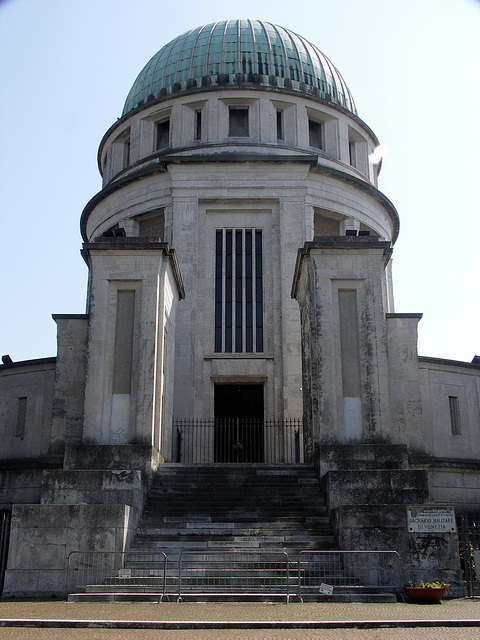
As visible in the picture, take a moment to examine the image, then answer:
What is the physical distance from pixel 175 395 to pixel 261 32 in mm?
19372

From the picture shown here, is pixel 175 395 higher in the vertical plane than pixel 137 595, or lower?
higher

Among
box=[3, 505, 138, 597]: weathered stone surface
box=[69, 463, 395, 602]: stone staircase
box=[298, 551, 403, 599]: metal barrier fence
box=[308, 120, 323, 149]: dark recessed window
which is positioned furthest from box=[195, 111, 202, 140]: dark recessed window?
box=[298, 551, 403, 599]: metal barrier fence

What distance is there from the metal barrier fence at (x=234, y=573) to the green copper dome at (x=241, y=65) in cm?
2432

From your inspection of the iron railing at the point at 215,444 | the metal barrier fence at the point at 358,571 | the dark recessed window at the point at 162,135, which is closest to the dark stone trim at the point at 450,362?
the iron railing at the point at 215,444

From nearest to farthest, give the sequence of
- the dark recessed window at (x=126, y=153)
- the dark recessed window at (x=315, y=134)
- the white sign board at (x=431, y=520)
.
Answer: the white sign board at (x=431, y=520), the dark recessed window at (x=315, y=134), the dark recessed window at (x=126, y=153)

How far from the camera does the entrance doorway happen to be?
1142 inches

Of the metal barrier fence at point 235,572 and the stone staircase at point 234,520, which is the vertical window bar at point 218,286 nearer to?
the stone staircase at point 234,520

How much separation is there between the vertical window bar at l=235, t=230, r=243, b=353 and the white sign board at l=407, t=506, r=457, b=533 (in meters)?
14.6

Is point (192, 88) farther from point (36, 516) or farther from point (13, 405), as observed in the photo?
Answer: point (36, 516)

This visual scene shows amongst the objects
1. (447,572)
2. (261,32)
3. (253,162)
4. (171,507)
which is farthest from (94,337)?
(261,32)

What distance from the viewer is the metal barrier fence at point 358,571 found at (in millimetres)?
14617

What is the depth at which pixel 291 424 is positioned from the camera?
27.5 metres

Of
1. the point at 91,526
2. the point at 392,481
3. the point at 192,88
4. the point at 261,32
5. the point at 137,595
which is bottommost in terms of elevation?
the point at 137,595

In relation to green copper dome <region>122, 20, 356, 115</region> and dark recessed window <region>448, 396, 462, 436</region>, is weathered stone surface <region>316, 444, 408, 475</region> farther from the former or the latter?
green copper dome <region>122, 20, 356, 115</region>
